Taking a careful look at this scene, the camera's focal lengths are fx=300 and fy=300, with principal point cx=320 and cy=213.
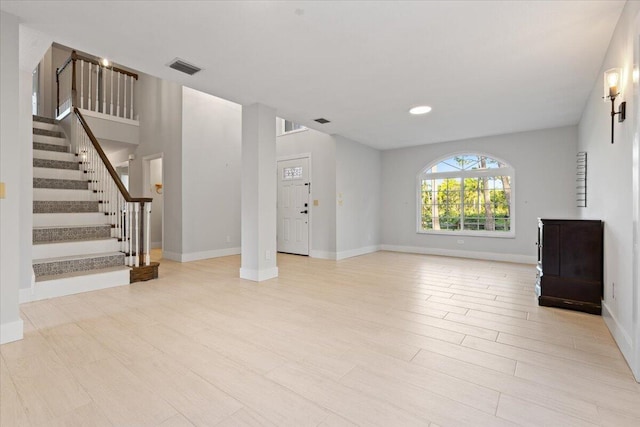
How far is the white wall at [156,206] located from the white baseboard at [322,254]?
3.93m

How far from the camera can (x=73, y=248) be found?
4.01 meters

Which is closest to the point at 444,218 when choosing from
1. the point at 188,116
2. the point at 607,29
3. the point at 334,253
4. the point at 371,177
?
the point at 371,177

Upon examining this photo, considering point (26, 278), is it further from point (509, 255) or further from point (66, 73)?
point (509, 255)

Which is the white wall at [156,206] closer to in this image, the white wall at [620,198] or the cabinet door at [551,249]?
the cabinet door at [551,249]

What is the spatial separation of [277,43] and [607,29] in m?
2.79

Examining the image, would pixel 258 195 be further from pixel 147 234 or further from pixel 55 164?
pixel 55 164

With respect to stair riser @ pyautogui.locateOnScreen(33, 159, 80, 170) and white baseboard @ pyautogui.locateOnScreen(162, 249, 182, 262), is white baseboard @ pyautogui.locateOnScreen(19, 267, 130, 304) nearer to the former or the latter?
white baseboard @ pyautogui.locateOnScreen(162, 249, 182, 262)

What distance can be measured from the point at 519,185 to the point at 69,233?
764 centimetres

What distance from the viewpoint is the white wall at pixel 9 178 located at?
2203mm

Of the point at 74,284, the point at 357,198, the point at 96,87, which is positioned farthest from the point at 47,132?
the point at 357,198

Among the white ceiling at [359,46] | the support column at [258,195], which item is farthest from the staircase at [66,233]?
the white ceiling at [359,46]

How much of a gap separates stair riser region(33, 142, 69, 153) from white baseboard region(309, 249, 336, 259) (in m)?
5.08

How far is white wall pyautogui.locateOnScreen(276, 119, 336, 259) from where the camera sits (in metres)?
6.12

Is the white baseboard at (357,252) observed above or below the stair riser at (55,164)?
below
